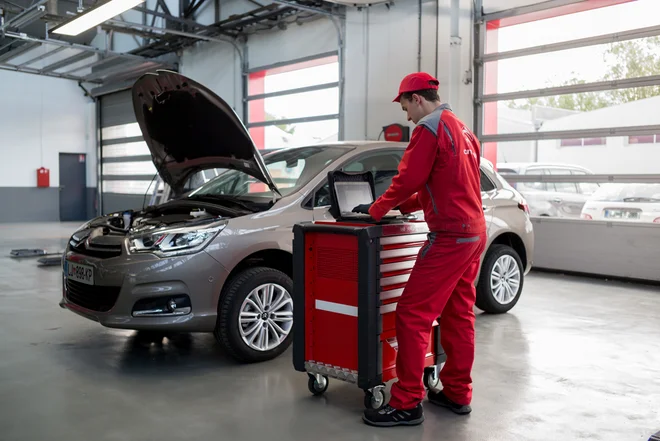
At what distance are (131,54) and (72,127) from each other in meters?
4.80

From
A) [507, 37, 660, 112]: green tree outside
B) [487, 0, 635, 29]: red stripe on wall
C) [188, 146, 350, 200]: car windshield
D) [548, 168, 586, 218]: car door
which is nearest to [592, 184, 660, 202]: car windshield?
[548, 168, 586, 218]: car door

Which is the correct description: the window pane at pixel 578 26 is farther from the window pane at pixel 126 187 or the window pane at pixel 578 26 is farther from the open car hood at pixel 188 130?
the window pane at pixel 126 187

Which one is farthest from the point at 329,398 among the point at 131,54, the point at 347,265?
the point at 131,54

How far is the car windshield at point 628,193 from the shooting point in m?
7.62

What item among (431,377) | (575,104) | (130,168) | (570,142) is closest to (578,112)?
(575,104)

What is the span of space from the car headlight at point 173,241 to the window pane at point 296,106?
7.24 metres

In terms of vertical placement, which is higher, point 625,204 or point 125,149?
point 125,149

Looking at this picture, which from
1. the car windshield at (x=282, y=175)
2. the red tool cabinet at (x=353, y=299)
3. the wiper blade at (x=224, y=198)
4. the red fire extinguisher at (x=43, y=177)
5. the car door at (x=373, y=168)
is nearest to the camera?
the red tool cabinet at (x=353, y=299)

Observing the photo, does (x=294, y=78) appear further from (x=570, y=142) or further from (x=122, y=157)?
(x=122, y=157)

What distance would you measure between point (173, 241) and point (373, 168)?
1658mm

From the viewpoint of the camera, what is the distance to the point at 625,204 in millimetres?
7867

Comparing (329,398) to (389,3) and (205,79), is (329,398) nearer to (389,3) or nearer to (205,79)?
(389,3)

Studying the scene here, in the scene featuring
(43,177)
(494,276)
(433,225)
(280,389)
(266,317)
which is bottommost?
(280,389)

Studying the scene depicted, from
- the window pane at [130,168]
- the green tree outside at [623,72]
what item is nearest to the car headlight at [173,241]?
the green tree outside at [623,72]
